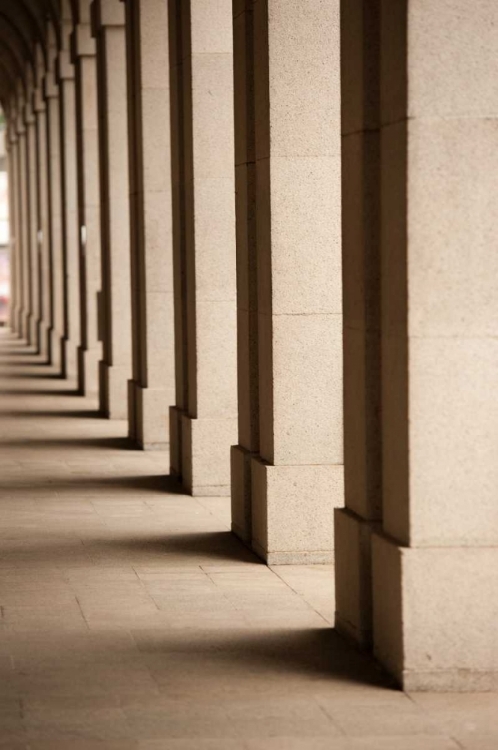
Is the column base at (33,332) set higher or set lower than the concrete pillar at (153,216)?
lower

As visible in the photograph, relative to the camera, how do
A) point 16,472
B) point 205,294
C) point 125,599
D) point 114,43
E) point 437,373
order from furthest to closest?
point 114,43, point 16,472, point 205,294, point 125,599, point 437,373

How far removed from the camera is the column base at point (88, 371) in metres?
25.8

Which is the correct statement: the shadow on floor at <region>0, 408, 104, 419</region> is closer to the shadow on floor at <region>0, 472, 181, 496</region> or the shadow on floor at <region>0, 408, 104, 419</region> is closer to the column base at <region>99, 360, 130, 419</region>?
the column base at <region>99, 360, 130, 419</region>

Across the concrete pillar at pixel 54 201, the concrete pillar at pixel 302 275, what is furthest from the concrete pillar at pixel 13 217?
the concrete pillar at pixel 302 275

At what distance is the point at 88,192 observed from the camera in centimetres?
2553

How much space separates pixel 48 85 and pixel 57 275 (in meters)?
4.19

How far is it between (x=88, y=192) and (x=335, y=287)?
1509 cm

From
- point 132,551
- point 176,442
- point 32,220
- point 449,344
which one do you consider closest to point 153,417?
point 176,442

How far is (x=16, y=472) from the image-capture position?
15977mm

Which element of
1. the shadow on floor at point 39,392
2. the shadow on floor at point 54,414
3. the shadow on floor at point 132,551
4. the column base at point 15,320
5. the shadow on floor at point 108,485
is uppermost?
the column base at point 15,320

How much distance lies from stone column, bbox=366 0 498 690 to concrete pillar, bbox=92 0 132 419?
46.2 feet

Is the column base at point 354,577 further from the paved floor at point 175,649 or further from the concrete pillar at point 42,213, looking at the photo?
the concrete pillar at point 42,213

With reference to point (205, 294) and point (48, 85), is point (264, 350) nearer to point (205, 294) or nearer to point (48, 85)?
point (205, 294)

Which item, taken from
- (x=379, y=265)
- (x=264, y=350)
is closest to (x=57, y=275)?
(x=264, y=350)
